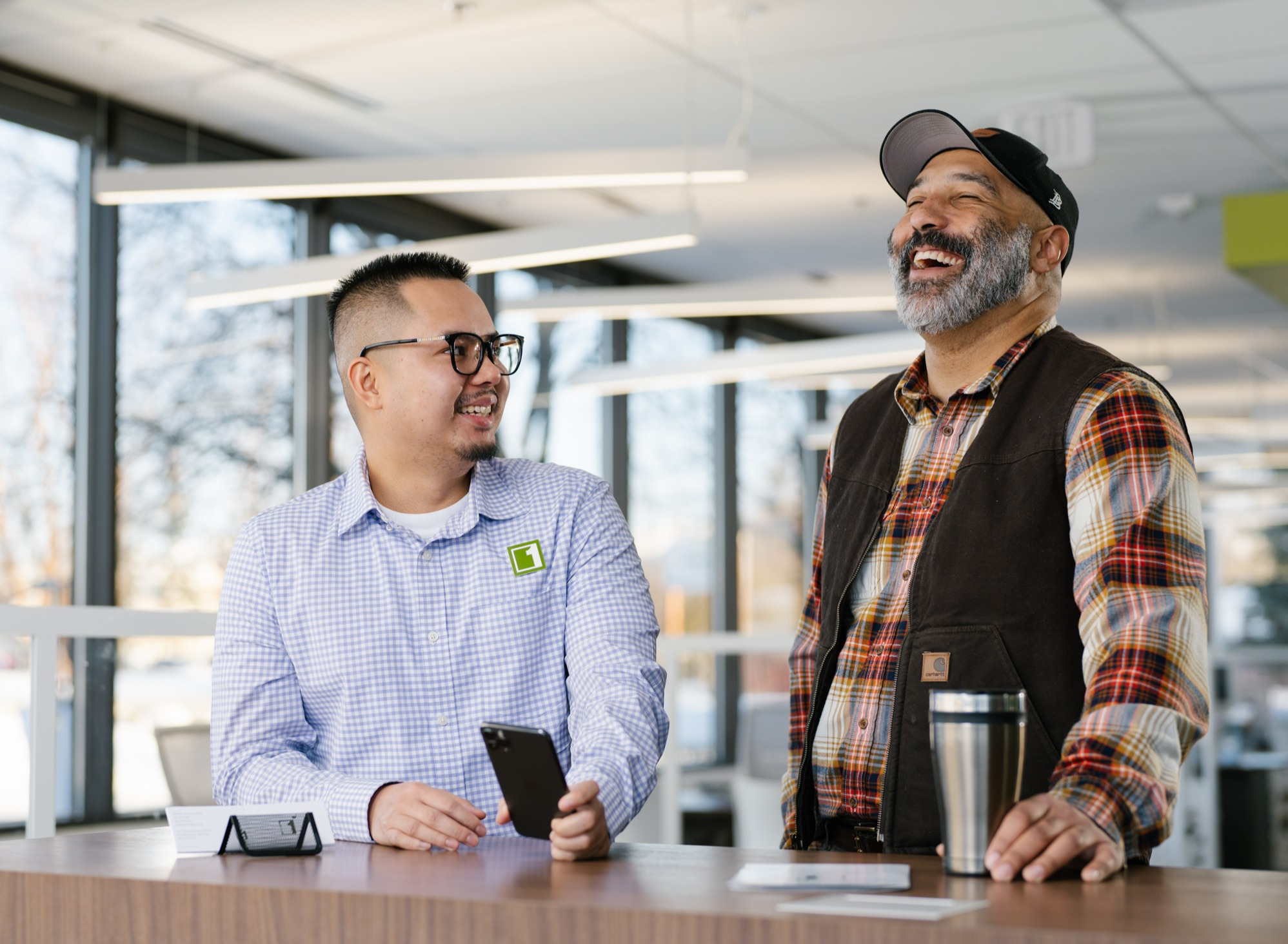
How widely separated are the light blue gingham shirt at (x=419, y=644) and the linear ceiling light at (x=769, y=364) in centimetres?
342

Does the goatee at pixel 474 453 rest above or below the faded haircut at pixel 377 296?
below

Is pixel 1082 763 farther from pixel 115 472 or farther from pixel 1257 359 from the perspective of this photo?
pixel 1257 359

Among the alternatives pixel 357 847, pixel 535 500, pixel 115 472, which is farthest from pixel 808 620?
pixel 115 472

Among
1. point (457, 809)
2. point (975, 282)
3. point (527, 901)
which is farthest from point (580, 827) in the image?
point (975, 282)

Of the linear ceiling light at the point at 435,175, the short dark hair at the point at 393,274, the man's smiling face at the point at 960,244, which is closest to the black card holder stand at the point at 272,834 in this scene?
the short dark hair at the point at 393,274

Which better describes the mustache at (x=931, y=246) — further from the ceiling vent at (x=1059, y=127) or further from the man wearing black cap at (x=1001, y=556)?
the ceiling vent at (x=1059, y=127)

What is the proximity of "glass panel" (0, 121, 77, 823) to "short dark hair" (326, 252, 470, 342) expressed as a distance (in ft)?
12.0

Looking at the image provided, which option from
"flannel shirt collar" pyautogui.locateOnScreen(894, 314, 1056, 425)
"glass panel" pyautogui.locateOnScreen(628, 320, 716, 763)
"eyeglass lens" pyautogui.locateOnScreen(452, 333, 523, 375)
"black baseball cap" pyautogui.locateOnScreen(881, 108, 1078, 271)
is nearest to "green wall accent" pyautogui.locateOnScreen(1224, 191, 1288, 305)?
"glass panel" pyautogui.locateOnScreen(628, 320, 716, 763)

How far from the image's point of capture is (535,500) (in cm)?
206

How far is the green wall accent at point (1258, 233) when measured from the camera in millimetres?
6781

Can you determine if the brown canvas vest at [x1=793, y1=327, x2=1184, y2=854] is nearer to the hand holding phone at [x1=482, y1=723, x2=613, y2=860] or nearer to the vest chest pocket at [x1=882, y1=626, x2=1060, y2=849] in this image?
the vest chest pocket at [x1=882, y1=626, x2=1060, y2=849]

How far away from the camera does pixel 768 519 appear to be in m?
10.7

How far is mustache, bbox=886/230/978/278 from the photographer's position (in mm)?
1896

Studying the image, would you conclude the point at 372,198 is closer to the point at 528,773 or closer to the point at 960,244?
the point at 960,244
